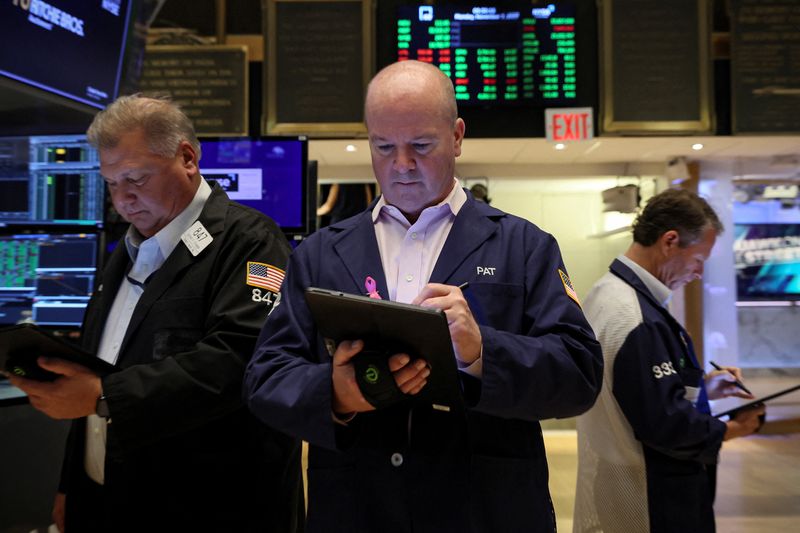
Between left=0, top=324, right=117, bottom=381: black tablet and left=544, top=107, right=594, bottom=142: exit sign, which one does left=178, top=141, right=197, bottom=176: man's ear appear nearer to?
left=0, top=324, right=117, bottom=381: black tablet

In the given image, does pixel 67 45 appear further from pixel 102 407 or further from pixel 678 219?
pixel 678 219

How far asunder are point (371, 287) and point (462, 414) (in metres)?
0.27

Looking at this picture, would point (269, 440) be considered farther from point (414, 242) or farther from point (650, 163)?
point (650, 163)

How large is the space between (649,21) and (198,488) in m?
5.03

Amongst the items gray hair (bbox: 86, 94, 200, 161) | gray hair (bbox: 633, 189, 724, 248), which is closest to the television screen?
gray hair (bbox: 633, 189, 724, 248)

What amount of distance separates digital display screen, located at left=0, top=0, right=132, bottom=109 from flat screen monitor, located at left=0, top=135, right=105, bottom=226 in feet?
0.67

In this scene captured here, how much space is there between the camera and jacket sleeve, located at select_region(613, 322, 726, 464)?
5.97 feet

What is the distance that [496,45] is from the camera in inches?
206

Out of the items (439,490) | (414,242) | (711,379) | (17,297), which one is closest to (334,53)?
(17,297)

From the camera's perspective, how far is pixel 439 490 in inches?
45.3

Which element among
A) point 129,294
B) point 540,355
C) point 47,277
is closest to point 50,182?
point 47,277

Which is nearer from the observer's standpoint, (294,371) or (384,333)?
(384,333)

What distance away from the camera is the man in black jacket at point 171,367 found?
1.42m

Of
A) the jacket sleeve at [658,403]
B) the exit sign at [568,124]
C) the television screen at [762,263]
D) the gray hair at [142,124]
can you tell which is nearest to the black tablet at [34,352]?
the gray hair at [142,124]
